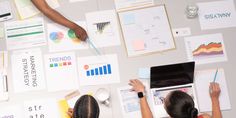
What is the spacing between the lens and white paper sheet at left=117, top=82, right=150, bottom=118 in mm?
1825

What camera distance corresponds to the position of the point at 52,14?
185 centimetres

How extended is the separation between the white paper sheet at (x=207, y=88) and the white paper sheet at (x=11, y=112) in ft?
3.28

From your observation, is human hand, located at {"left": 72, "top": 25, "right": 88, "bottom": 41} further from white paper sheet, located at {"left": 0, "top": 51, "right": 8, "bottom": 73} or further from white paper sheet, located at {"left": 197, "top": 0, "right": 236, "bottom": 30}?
white paper sheet, located at {"left": 197, "top": 0, "right": 236, "bottom": 30}

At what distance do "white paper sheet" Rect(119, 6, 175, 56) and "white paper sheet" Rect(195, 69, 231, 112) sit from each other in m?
0.24

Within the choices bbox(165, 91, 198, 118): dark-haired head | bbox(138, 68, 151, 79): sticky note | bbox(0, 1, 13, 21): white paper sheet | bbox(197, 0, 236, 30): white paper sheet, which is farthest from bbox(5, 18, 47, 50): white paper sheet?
bbox(197, 0, 236, 30): white paper sheet

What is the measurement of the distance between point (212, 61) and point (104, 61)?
0.62 metres

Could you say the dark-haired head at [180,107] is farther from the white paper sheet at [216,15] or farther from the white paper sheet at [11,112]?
the white paper sheet at [11,112]

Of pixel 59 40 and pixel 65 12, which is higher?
pixel 65 12

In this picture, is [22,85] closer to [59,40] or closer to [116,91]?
[59,40]

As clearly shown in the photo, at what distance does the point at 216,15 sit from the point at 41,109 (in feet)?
3.75

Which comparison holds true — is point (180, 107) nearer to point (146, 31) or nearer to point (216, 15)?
point (146, 31)

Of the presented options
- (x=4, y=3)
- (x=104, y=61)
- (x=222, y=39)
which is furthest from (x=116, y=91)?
(x=4, y=3)

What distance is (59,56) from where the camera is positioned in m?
1.87

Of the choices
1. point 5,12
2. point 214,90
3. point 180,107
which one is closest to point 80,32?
point 5,12
